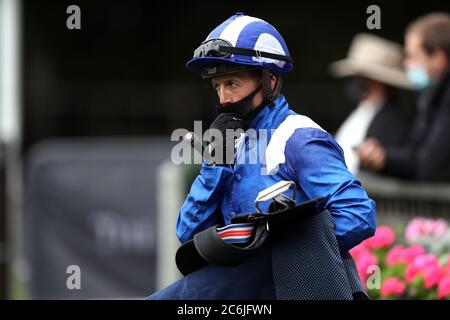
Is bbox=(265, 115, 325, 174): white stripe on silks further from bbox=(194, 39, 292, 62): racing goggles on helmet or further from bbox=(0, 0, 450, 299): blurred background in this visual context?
bbox=(0, 0, 450, 299): blurred background

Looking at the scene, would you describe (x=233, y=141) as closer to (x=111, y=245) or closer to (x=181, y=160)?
(x=181, y=160)

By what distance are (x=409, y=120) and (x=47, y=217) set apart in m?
3.95

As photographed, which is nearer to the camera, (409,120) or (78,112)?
(409,120)

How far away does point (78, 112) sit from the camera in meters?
17.0

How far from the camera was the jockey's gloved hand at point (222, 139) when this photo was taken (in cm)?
358

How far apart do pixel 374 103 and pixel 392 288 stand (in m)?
2.69

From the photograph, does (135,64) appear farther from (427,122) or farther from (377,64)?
(427,122)

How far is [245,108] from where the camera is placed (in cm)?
369

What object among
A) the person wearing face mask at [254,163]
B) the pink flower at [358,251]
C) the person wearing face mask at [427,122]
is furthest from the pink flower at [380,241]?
the person wearing face mask at [254,163]

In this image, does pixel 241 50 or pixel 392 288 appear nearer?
pixel 241 50

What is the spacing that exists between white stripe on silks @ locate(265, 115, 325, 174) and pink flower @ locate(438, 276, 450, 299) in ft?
5.44

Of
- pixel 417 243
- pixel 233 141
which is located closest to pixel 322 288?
pixel 233 141

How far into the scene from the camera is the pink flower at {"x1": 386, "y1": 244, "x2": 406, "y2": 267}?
5.64 metres

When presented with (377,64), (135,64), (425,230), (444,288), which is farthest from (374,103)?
(135,64)
